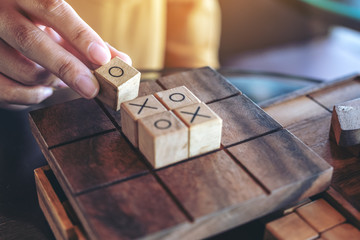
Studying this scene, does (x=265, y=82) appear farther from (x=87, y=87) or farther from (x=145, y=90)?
(x=87, y=87)

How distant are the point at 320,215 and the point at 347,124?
20cm

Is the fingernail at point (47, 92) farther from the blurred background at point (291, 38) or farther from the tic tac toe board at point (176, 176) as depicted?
the blurred background at point (291, 38)

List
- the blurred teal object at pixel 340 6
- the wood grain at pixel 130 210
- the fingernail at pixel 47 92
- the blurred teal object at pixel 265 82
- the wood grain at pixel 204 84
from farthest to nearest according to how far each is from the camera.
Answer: the blurred teal object at pixel 340 6 → the blurred teal object at pixel 265 82 → the fingernail at pixel 47 92 → the wood grain at pixel 204 84 → the wood grain at pixel 130 210

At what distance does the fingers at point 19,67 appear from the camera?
110 centimetres

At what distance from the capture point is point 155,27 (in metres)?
2.17

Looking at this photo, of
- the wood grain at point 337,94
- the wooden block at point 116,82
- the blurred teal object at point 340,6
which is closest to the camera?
the wooden block at point 116,82

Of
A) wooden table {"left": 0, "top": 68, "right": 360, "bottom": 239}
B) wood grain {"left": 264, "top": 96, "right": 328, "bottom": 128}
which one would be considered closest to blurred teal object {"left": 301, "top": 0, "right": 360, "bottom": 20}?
wooden table {"left": 0, "top": 68, "right": 360, "bottom": 239}

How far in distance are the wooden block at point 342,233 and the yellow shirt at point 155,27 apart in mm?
1527

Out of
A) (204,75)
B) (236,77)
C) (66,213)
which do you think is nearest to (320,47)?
(236,77)

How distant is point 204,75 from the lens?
1021 millimetres

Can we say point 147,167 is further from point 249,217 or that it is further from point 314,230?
point 314,230

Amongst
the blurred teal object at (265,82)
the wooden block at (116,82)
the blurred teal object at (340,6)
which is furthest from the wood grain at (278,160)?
the blurred teal object at (340,6)

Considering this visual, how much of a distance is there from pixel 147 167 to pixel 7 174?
416 mm

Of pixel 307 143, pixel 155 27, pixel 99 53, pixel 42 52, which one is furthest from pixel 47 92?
pixel 155 27
